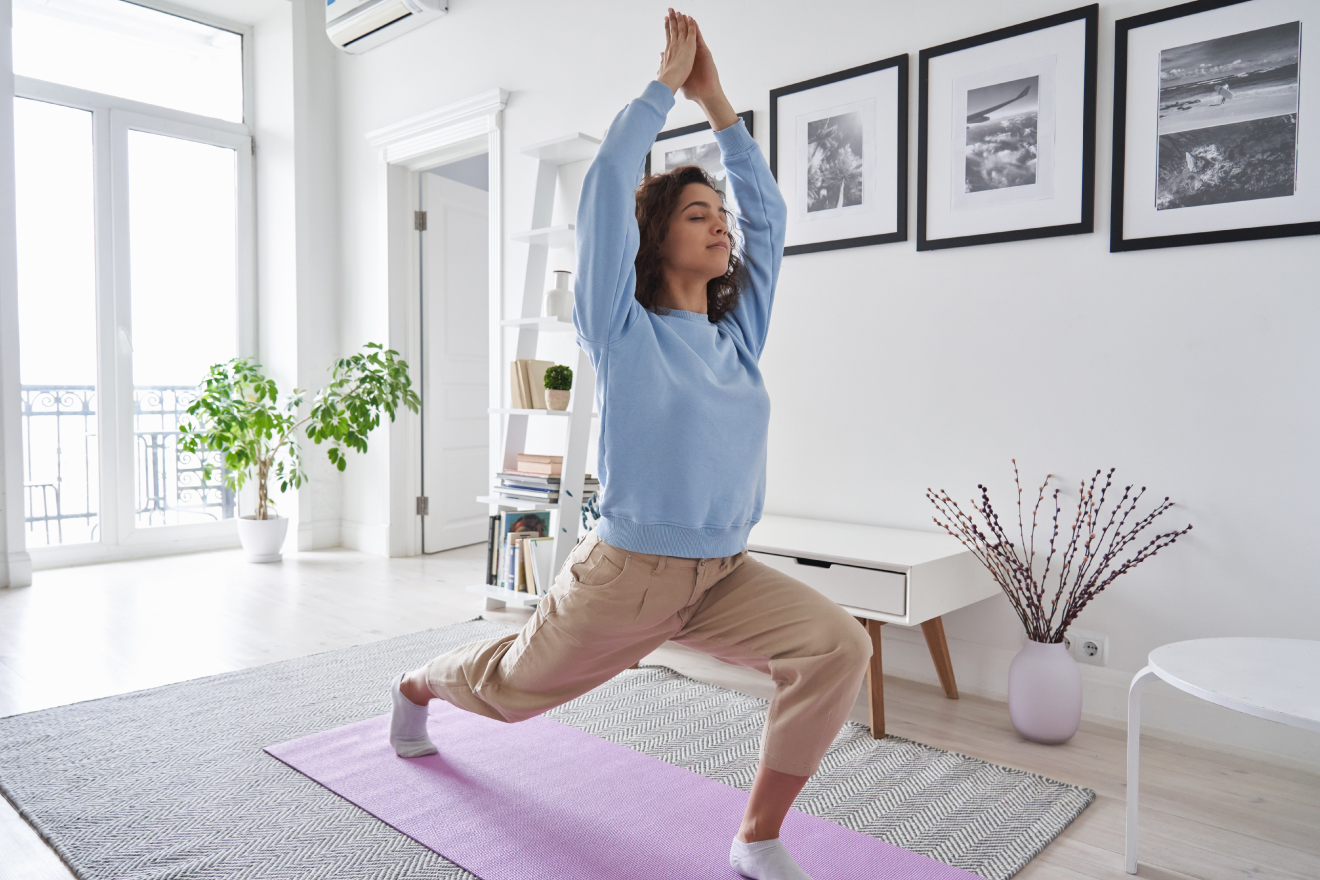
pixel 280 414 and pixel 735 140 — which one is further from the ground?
pixel 735 140

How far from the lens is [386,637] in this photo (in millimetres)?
3047

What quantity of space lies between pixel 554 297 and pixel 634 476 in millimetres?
1925

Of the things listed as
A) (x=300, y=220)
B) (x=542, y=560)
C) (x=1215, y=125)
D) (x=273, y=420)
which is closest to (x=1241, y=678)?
(x=1215, y=125)

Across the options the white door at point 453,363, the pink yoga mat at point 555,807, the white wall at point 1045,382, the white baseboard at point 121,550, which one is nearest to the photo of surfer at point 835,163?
the white wall at point 1045,382

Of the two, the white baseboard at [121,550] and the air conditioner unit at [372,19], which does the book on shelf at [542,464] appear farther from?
the white baseboard at [121,550]

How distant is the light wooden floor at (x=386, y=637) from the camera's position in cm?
161

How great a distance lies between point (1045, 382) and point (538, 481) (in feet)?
5.82

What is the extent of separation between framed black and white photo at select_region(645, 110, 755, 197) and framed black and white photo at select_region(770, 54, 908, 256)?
8.4 inches

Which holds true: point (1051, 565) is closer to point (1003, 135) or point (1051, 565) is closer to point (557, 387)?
point (1003, 135)

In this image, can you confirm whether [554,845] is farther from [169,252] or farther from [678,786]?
[169,252]

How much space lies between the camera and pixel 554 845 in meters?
1.58

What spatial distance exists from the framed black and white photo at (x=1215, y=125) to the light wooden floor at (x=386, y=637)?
1267mm

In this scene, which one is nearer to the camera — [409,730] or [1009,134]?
[409,730]

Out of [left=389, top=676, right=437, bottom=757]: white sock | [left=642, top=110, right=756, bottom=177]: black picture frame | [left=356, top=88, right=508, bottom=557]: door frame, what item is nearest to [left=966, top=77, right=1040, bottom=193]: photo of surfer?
[left=642, top=110, right=756, bottom=177]: black picture frame
